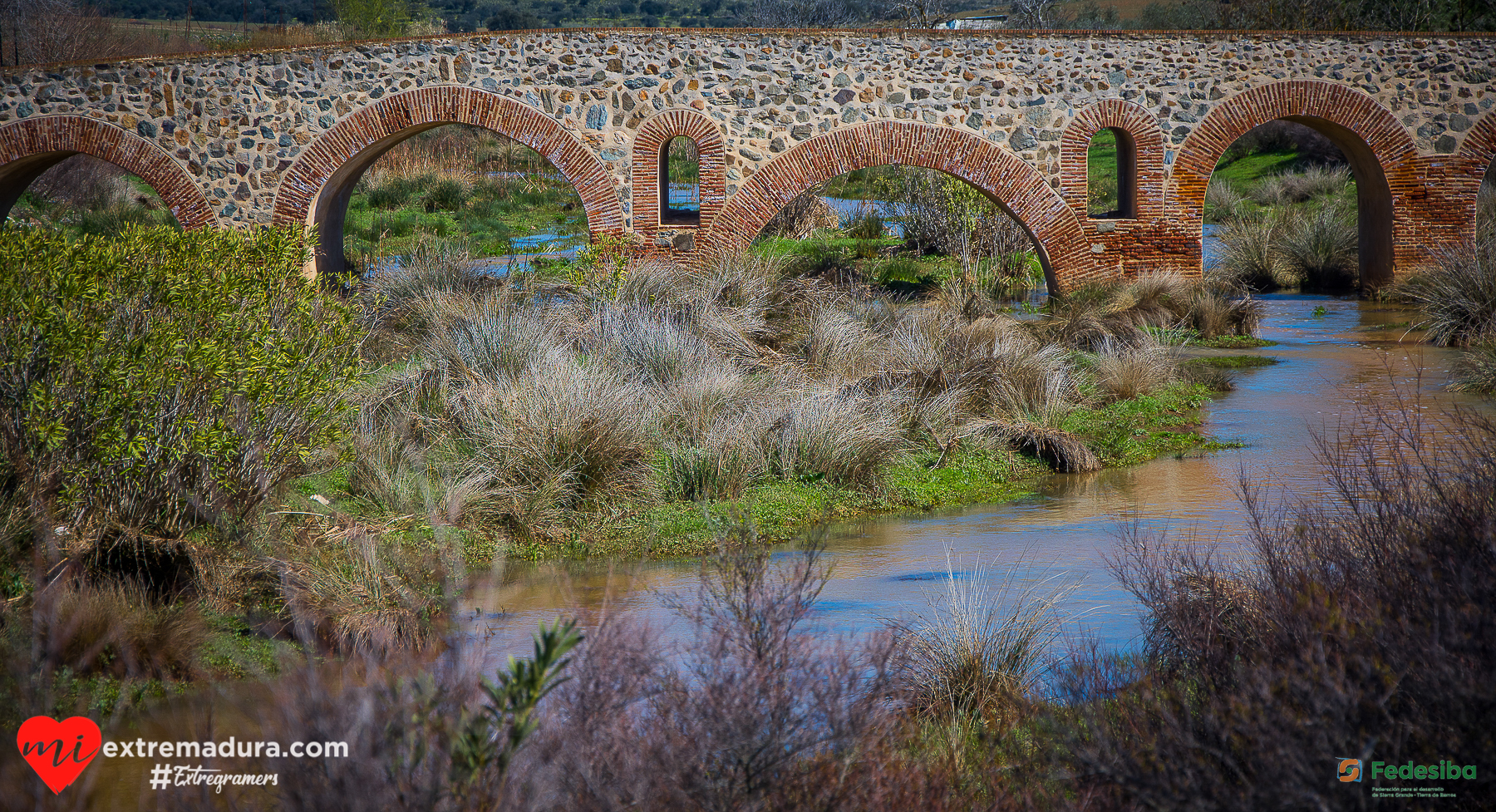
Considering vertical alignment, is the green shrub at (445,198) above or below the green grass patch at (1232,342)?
above

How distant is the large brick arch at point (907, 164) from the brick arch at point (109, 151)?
718cm

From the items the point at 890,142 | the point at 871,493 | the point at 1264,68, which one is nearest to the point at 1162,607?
the point at 871,493

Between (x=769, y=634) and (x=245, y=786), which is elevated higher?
(x=769, y=634)

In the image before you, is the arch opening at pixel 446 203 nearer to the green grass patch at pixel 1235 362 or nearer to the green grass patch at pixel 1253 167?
the green grass patch at pixel 1235 362

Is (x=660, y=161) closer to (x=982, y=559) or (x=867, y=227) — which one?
(x=867, y=227)

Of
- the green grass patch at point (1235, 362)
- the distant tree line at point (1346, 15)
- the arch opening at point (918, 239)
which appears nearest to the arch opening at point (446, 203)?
the arch opening at point (918, 239)

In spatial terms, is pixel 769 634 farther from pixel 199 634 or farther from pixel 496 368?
pixel 496 368

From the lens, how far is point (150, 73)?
15797 millimetres

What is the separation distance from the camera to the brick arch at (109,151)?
15812mm

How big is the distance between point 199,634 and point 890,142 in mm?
13197

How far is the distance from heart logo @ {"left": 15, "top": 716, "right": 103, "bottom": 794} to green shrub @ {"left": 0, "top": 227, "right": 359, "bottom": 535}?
5.83ft

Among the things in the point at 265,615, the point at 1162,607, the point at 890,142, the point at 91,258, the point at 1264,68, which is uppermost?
the point at 1264,68

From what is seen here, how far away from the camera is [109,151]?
15930mm

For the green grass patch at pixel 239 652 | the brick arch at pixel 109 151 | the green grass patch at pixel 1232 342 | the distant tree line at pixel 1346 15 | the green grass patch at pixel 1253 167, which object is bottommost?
the green grass patch at pixel 239 652
